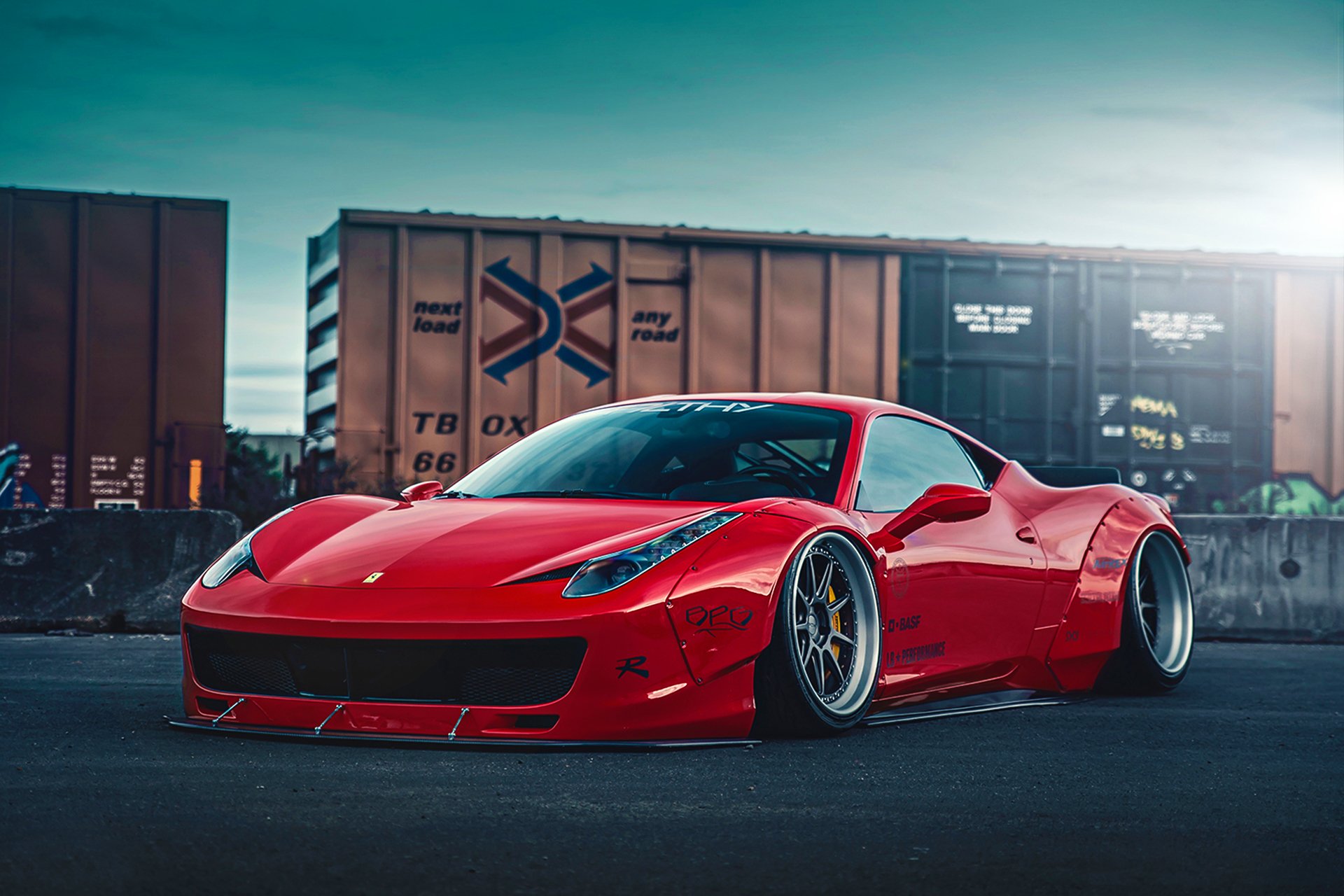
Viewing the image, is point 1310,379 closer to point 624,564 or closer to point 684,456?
point 684,456

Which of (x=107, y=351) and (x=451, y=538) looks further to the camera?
(x=107, y=351)

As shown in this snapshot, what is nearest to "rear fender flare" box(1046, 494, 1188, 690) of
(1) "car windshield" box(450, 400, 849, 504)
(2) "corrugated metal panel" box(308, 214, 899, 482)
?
(1) "car windshield" box(450, 400, 849, 504)

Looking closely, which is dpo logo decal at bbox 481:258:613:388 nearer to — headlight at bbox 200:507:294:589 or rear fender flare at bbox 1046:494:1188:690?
rear fender flare at bbox 1046:494:1188:690

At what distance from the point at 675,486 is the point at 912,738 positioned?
42.5 inches

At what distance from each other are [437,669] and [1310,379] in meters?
12.6

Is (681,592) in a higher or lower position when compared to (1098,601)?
higher

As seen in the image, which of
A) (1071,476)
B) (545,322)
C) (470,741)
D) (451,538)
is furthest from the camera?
(545,322)

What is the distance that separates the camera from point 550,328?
12.8m

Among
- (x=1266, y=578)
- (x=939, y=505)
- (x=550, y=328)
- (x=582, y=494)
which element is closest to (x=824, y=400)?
(x=939, y=505)

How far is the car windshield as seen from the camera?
4.83 m

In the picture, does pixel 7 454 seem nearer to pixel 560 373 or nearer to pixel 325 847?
pixel 560 373

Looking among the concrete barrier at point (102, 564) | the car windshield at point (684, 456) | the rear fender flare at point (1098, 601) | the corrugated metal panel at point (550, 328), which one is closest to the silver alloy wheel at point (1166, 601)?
the rear fender flare at point (1098, 601)

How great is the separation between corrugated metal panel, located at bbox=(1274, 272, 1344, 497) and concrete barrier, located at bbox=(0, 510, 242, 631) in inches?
401

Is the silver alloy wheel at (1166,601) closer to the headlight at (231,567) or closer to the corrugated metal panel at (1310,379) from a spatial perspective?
the headlight at (231,567)
